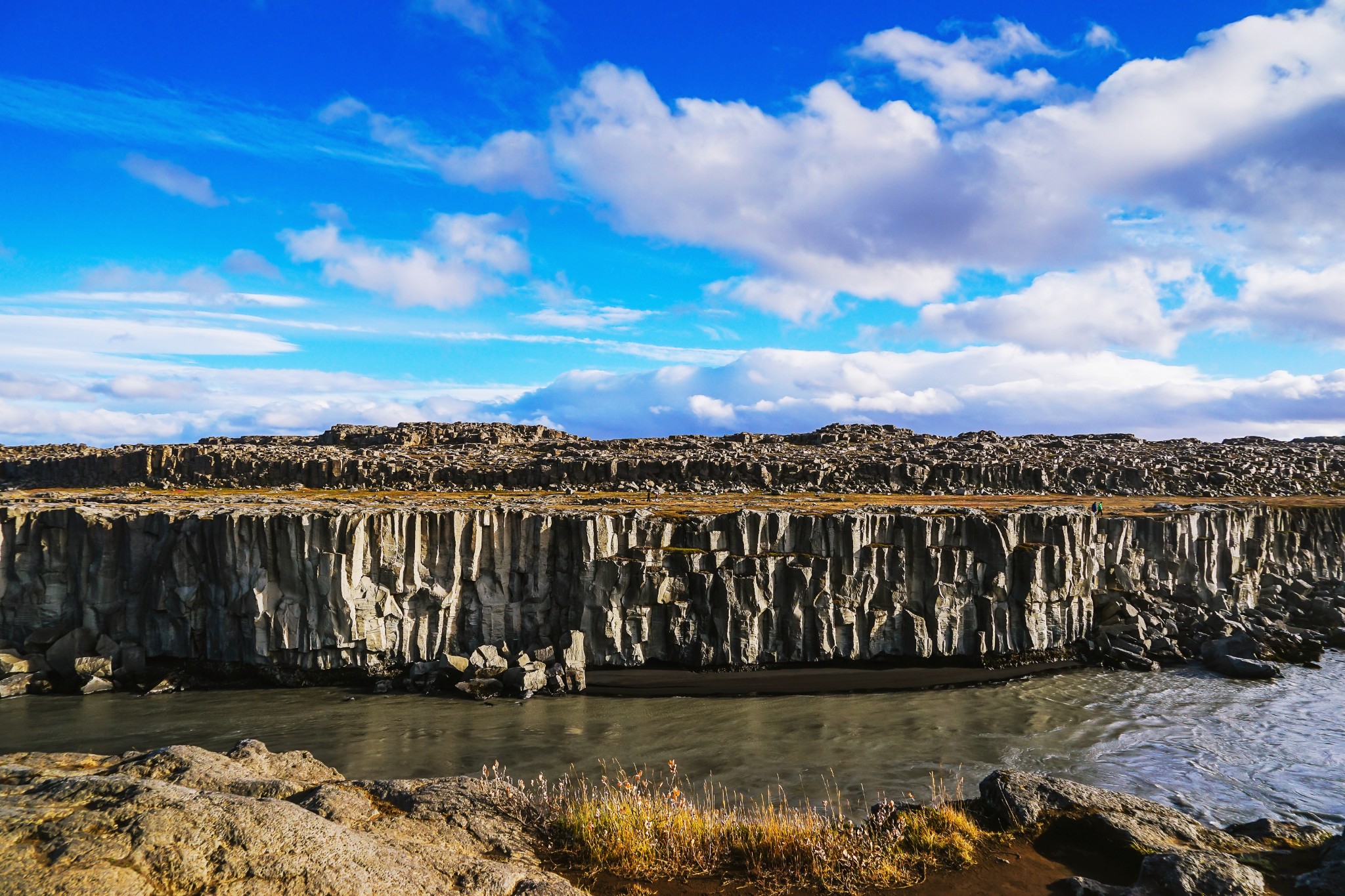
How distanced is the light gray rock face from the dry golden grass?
1797 centimetres

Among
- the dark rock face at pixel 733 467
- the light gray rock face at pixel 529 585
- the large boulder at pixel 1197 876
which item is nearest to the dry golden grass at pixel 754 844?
the large boulder at pixel 1197 876

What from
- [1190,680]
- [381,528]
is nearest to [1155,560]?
[1190,680]

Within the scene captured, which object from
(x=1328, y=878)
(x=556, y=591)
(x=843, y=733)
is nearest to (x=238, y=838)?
(x=1328, y=878)

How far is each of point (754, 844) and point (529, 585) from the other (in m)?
21.0

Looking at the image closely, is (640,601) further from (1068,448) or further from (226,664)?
(1068,448)

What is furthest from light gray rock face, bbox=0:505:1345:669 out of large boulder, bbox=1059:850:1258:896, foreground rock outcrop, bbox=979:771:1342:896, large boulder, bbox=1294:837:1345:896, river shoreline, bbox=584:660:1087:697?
large boulder, bbox=1059:850:1258:896

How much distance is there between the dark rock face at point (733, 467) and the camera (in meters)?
58.9

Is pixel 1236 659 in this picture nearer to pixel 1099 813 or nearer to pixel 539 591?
pixel 1099 813

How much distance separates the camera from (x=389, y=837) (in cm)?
980

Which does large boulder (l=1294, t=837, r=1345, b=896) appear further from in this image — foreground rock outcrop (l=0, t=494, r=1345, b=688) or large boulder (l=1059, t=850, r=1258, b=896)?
foreground rock outcrop (l=0, t=494, r=1345, b=688)

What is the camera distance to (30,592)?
30.5 m

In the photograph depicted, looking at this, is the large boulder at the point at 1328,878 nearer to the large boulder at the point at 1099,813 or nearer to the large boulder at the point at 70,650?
the large boulder at the point at 1099,813

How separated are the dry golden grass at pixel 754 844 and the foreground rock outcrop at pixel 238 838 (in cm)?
84

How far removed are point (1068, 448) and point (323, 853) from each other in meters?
78.9
